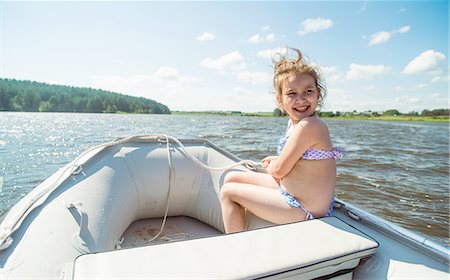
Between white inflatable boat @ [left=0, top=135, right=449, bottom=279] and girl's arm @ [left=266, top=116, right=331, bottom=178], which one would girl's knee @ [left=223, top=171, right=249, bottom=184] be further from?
girl's arm @ [left=266, top=116, right=331, bottom=178]

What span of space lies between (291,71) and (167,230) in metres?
1.53

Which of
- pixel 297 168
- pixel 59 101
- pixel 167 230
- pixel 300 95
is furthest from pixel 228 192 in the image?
pixel 59 101

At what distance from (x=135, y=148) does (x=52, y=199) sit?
846mm

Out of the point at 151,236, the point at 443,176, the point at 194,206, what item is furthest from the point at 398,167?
the point at 151,236

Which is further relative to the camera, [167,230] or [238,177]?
[167,230]

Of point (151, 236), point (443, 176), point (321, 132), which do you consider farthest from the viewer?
point (443, 176)

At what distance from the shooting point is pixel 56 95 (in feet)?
A: 168

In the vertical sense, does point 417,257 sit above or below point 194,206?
above

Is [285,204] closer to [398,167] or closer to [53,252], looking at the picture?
[53,252]

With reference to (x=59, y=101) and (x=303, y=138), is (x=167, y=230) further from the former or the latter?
(x=59, y=101)

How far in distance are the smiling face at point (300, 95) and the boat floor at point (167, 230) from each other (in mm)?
1165

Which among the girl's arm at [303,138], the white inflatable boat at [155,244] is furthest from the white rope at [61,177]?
the girl's arm at [303,138]

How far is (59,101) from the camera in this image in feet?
162

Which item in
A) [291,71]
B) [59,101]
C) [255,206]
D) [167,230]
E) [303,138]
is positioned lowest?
[167,230]
